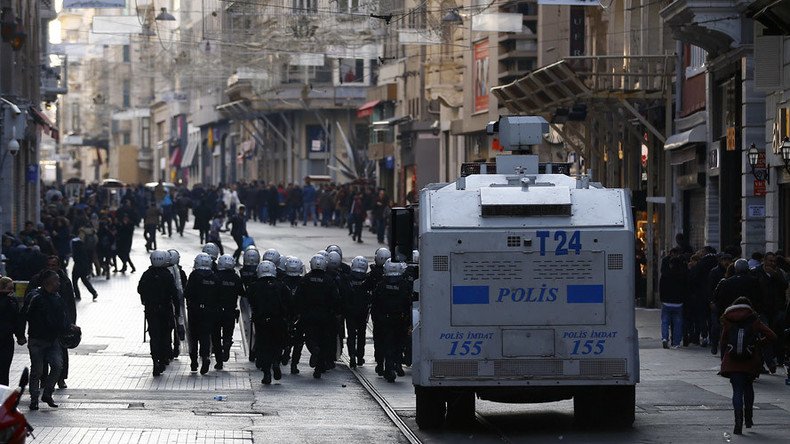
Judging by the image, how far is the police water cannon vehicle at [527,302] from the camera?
55.0 ft

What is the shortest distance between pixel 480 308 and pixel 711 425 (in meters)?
2.86

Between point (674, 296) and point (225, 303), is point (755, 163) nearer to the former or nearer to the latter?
point (674, 296)

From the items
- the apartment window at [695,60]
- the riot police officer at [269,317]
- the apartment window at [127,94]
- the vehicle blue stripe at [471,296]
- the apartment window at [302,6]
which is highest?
the apartment window at [127,94]

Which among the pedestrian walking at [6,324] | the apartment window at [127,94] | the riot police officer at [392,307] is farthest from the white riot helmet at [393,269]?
the apartment window at [127,94]

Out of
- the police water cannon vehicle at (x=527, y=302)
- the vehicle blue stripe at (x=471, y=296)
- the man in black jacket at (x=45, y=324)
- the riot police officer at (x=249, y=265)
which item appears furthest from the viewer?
the riot police officer at (x=249, y=265)

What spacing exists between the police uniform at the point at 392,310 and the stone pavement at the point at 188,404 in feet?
2.24

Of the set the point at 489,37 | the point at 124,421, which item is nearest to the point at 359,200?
the point at 489,37

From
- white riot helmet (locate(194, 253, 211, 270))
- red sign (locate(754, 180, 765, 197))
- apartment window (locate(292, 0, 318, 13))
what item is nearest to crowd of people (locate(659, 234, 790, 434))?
red sign (locate(754, 180, 765, 197))

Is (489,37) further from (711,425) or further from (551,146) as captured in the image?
(711,425)

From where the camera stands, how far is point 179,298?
24.3m

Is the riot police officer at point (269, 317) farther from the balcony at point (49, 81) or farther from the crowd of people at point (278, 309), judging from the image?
the balcony at point (49, 81)

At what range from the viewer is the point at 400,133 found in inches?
2677

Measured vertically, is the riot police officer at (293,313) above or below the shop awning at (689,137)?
below

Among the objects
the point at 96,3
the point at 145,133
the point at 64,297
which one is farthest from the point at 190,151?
the point at 64,297
